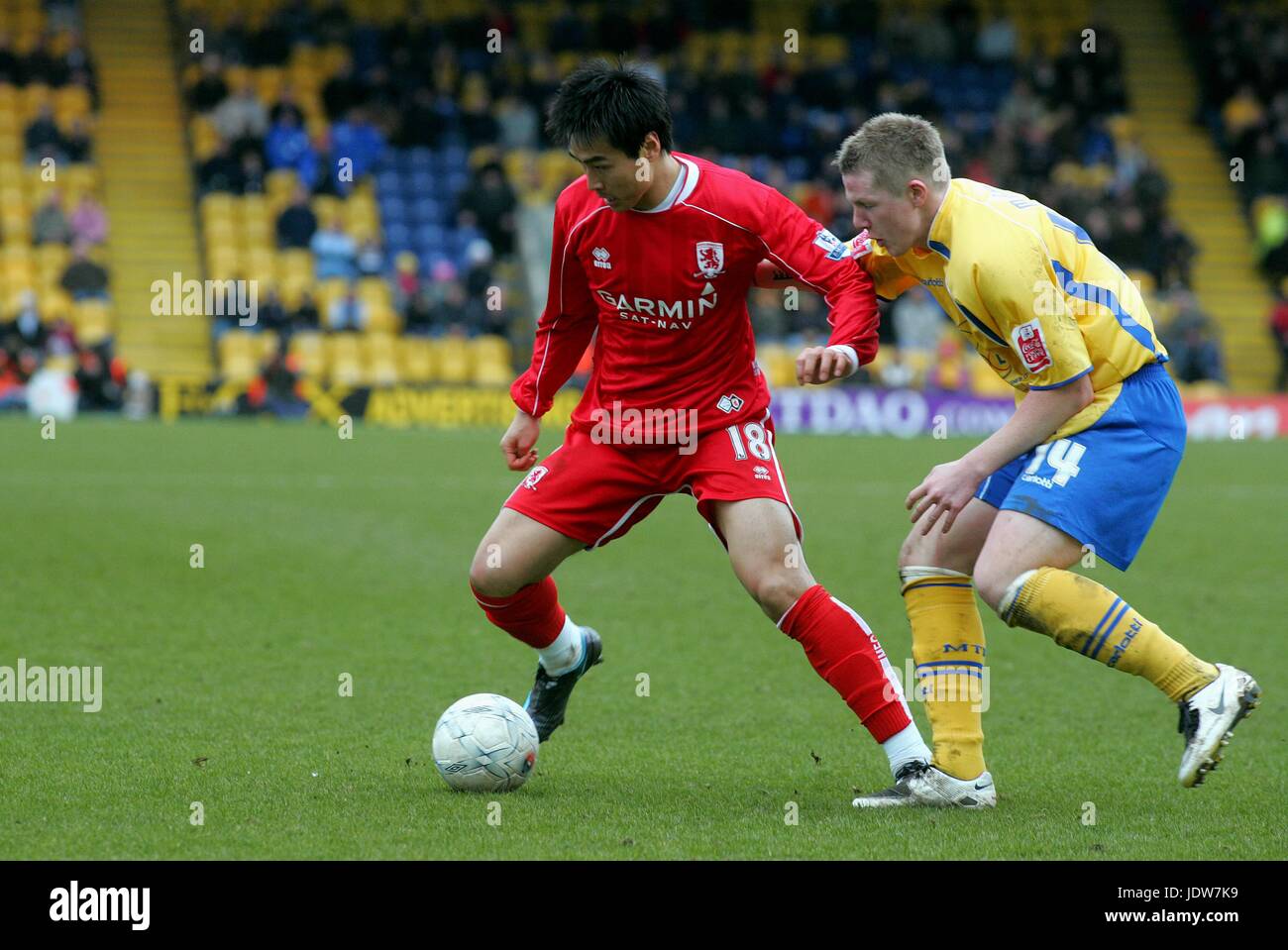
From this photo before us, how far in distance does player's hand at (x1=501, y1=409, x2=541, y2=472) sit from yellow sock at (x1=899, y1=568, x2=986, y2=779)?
129cm

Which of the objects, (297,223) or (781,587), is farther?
(297,223)

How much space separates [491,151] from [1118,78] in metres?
11.2

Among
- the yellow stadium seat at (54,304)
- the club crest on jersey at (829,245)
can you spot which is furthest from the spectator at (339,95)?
the club crest on jersey at (829,245)

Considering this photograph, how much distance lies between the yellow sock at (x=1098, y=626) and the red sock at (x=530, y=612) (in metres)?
1.55

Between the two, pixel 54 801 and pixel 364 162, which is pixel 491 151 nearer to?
pixel 364 162

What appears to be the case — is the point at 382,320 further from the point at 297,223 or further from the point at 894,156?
the point at 894,156

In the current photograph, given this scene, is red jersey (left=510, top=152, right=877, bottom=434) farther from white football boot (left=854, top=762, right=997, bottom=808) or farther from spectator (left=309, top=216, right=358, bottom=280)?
spectator (left=309, top=216, right=358, bottom=280)

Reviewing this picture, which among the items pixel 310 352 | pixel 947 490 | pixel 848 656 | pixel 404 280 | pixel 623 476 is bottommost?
pixel 848 656

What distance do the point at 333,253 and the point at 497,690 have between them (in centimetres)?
1720

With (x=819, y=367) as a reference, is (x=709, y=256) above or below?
above

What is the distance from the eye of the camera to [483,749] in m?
4.95

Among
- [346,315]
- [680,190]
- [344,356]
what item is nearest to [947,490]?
[680,190]
